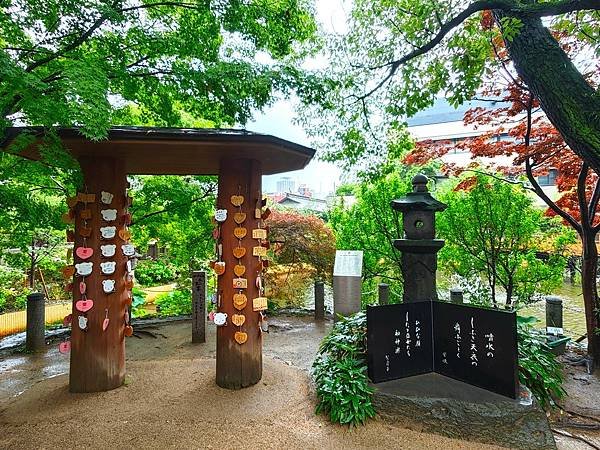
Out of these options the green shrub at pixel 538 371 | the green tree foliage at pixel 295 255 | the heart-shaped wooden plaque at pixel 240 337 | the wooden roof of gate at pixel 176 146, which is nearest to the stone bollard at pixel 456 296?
the green shrub at pixel 538 371

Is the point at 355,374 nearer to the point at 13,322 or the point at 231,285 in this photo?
the point at 231,285

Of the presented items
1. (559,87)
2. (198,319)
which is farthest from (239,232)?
(559,87)

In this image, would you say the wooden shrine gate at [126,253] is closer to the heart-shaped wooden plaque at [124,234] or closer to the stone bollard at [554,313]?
the heart-shaped wooden plaque at [124,234]

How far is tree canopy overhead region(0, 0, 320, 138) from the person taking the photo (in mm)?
2270

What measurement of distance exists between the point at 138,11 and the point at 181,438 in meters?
4.42

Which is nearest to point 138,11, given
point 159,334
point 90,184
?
point 90,184

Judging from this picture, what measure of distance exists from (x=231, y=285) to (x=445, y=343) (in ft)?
8.64

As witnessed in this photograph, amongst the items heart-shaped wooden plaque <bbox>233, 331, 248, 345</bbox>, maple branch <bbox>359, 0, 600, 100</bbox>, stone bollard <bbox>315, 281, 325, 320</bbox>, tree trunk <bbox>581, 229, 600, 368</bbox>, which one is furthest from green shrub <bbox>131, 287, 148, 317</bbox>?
tree trunk <bbox>581, 229, 600, 368</bbox>

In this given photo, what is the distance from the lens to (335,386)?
3.48 m

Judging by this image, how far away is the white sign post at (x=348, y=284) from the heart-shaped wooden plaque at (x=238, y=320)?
13.7 ft

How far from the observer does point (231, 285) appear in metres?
3.88

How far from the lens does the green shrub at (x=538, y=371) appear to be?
3.74 meters

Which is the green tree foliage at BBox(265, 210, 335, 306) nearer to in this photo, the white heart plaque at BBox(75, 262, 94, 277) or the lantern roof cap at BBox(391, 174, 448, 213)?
the lantern roof cap at BBox(391, 174, 448, 213)

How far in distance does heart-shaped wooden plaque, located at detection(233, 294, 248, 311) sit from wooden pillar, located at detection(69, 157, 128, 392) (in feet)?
4.57
